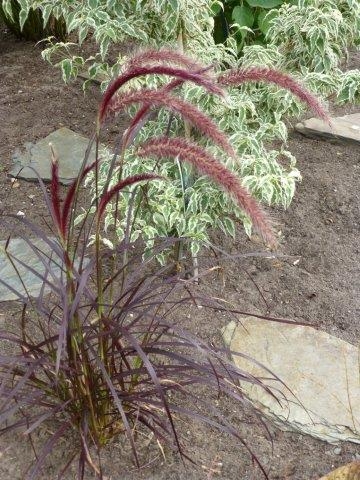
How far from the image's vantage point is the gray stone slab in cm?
348

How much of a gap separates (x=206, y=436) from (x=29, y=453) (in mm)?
570

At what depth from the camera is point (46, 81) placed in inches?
174

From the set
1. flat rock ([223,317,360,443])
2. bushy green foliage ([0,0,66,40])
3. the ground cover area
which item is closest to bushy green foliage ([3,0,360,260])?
the ground cover area

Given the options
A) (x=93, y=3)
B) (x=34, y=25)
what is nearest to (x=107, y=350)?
(x=93, y=3)

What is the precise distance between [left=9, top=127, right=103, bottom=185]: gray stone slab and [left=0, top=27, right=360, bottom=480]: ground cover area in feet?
0.24

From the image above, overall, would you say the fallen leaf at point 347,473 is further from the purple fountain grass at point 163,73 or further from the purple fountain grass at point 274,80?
the purple fountain grass at point 163,73

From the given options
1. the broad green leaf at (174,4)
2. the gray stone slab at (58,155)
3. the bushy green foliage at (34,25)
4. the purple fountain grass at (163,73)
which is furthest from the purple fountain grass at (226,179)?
the bushy green foliage at (34,25)

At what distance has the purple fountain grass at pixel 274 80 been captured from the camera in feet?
5.15

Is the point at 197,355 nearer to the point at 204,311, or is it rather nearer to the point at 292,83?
the point at 204,311

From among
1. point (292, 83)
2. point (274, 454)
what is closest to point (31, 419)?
point (274, 454)

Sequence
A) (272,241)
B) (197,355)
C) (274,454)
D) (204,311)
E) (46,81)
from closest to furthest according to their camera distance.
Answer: (272,241), (274,454), (197,355), (204,311), (46,81)

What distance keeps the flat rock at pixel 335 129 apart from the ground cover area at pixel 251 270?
0.05 meters

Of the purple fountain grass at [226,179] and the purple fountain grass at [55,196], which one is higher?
the purple fountain grass at [226,179]

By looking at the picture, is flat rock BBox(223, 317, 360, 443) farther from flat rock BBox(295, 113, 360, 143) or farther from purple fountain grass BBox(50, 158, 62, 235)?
flat rock BBox(295, 113, 360, 143)
